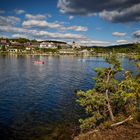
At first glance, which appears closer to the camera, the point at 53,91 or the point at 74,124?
the point at 74,124

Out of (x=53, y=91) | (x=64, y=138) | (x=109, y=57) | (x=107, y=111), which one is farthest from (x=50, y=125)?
(x=53, y=91)

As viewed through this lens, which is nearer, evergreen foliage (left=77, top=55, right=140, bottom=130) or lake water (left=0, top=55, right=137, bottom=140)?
evergreen foliage (left=77, top=55, right=140, bottom=130)

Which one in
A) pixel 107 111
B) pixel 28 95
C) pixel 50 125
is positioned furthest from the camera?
pixel 28 95

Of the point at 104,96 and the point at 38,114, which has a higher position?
the point at 104,96

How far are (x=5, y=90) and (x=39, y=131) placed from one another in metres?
33.1

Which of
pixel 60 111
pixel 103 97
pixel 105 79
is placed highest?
pixel 105 79

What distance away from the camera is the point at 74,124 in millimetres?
41281

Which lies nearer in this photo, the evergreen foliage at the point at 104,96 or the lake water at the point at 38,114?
the evergreen foliage at the point at 104,96

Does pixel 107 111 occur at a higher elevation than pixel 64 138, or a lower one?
higher

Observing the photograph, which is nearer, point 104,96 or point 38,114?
point 104,96

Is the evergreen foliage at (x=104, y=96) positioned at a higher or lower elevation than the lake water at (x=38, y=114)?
higher

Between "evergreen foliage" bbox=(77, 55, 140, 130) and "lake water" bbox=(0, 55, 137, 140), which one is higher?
"evergreen foliage" bbox=(77, 55, 140, 130)

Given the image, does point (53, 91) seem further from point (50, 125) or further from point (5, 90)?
point (50, 125)

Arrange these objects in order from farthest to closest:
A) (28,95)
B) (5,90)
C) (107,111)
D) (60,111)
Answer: (5,90)
(28,95)
(60,111)
(107,111)
